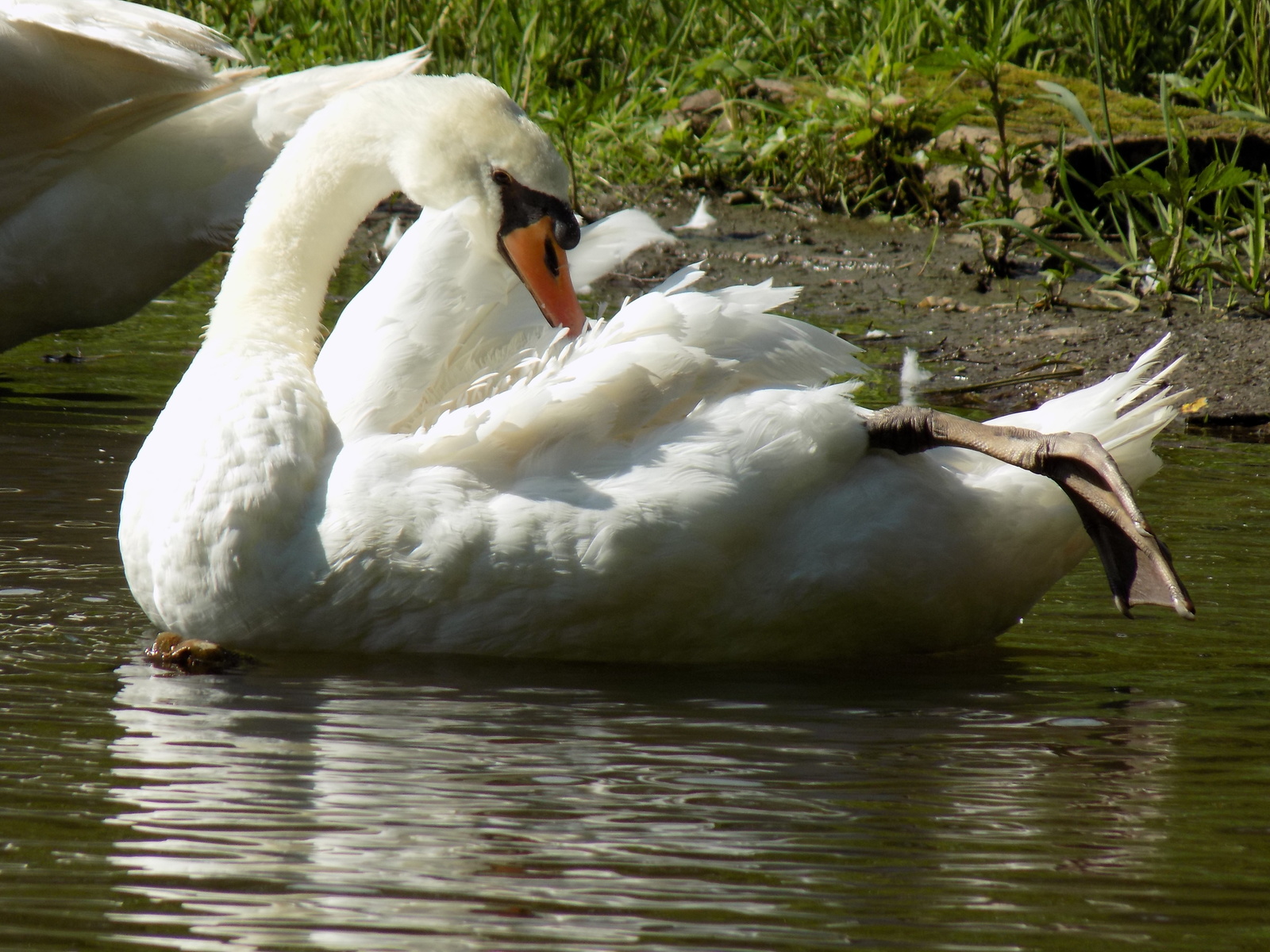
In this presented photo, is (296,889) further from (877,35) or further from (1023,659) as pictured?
(877,35)

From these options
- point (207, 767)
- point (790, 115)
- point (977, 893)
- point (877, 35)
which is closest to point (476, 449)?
point (207, 767)

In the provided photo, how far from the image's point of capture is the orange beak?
137 inches

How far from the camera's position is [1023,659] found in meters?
3.28

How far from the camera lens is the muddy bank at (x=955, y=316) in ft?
18.4

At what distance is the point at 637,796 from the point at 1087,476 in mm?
1234

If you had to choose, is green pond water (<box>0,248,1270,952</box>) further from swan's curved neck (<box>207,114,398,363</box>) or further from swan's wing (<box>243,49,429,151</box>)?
swan's wing (<box>243,49,429,151</box>)

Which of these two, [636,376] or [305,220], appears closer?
[636,376]

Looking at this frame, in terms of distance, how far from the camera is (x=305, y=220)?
11.8 ft

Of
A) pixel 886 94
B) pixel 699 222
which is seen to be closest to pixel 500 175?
pixel 699 222

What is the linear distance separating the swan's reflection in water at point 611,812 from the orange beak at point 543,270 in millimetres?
817

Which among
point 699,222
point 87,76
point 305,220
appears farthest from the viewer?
point 699,222

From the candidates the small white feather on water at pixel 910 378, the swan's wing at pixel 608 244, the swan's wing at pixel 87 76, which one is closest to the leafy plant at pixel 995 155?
the small white feather on water at pixel 910 378

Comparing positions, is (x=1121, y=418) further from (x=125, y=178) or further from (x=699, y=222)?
(x=699, y=222)

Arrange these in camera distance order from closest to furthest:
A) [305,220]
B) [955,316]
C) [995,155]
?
[305,220] < [955,316] < [995,155]
